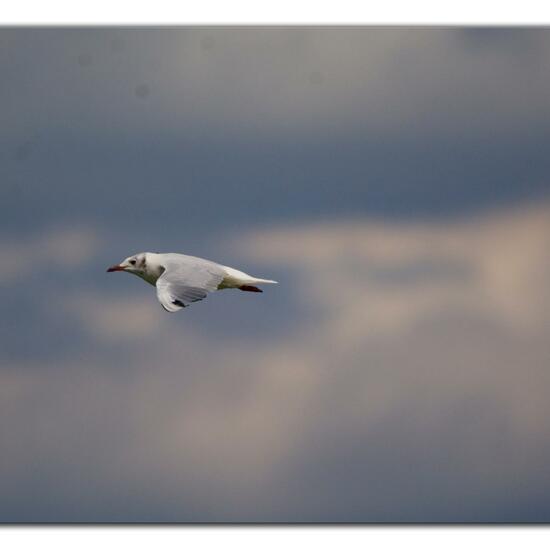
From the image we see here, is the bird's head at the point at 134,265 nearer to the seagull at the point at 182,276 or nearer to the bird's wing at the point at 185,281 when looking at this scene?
the seagull at the point at 182,276

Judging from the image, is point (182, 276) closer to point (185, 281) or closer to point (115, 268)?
point (185, 281)

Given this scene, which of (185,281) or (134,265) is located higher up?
(134,265)

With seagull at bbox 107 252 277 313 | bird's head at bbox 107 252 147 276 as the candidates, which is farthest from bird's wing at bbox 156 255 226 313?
bird's head at bbox 107 252 147 276

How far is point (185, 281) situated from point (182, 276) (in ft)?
0.31

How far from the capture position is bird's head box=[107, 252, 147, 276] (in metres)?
5.78

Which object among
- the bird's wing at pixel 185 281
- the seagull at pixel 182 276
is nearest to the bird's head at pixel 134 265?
the seagull at pixel 182 276

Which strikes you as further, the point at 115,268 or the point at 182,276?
the point at 115,268

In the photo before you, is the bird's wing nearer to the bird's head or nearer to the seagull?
the seagull

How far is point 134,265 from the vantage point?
5820mm

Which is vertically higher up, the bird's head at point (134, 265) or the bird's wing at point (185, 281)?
the bird's head at point (134, 265)

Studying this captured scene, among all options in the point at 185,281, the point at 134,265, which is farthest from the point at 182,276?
the point at 134,265

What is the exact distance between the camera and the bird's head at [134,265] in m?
5.78

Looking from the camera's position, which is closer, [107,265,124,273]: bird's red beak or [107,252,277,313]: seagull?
[107,252,277,313]: seagull

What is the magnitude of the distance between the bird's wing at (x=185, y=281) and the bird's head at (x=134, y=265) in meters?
0.27
